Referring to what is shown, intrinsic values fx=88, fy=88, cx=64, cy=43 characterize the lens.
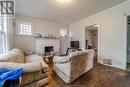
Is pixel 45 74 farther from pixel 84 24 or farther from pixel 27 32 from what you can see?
pixel 84 24

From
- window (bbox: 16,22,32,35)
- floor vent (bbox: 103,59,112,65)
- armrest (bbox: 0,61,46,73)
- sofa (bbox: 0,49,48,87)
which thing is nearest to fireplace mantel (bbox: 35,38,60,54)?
window (bbox: 16,22,32,35)

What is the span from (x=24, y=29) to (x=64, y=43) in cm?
321

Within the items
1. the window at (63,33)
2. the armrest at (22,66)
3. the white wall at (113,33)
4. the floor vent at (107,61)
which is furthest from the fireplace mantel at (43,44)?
the armrest at (22,66)

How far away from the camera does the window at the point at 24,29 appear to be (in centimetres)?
521

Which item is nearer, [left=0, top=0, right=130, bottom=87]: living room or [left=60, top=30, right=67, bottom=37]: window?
[left=0, top=0, right=130, bottom=87]: living room

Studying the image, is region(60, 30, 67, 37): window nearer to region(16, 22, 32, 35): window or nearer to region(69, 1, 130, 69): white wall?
region(16, 22, 32, 35): window

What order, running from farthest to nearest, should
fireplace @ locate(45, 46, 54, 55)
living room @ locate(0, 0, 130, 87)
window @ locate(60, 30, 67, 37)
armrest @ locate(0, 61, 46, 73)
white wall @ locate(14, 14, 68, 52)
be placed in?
window @ locate(60, 30, 67, 37), fireplace @ locate(45, 46, 54, 55), white wall @ locate(14, 14, 68, 52), living room @ locate(0, 0, 130, 87), armrest @ locate(0, 61, 46, 73)

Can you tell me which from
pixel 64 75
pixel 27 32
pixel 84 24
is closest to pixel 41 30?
pixel 27 32

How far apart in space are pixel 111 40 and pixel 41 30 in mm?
4343

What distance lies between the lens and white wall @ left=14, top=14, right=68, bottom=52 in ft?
17.1

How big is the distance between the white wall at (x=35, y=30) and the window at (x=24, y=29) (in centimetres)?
23

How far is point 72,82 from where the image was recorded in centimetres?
248

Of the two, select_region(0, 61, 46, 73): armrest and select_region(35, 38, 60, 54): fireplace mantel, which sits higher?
select_region(35, 38, 60, 54): fireplace mantel

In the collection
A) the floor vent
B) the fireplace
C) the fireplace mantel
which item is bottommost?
the floor vent
